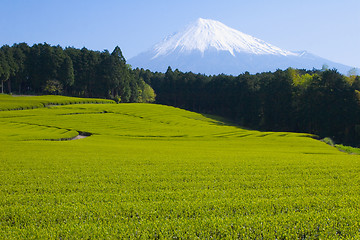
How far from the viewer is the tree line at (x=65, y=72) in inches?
4422

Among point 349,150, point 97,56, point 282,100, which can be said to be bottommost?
point 349,150

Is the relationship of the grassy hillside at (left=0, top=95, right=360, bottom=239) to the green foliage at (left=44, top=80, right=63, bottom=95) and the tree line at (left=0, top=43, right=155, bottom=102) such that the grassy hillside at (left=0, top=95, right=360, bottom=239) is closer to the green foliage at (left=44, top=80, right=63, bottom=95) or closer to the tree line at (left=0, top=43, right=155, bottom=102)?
the green foliage at (left=44, top=80, right=63, bottom=95)

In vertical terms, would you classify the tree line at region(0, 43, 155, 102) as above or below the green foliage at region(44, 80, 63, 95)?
above

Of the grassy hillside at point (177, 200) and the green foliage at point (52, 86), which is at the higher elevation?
the green foliage at point (52, 86)

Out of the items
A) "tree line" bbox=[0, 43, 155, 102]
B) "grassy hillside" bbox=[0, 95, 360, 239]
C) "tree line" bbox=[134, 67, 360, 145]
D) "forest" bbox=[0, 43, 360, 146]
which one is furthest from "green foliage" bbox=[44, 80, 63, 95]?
"grassy hillside" bbox=[0, 95, 360, 239]

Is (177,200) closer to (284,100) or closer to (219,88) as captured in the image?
(284,100)

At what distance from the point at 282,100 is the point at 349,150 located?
5332 centimetres

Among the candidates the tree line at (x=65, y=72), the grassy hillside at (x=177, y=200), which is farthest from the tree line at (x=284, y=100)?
the grassy hillside at (x=177, y=200)

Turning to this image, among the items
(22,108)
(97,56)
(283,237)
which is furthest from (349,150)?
(97,56)

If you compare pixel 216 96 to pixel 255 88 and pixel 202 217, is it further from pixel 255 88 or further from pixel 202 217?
pixel 202 217

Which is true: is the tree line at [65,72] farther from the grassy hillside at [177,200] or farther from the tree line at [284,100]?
the grassy hillside at [177,200]

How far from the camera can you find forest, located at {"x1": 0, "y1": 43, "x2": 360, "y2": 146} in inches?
2881

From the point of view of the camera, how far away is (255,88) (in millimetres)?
111188

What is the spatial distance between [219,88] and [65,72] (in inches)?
2614
